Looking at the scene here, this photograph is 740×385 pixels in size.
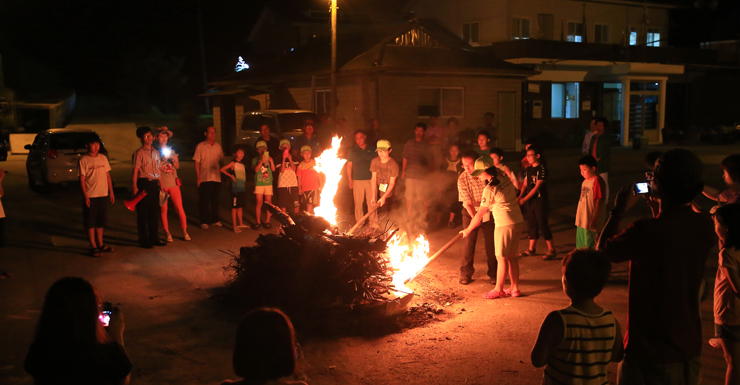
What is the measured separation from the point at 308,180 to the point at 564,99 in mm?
22277

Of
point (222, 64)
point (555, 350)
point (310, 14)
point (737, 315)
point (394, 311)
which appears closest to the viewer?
point (555, 350)

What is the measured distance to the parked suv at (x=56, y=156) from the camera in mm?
15656

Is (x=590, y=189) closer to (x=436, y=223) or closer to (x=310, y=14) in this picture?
(x=436, y=223)

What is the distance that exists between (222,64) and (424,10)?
94.8 feet

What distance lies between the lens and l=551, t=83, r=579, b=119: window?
3023cm

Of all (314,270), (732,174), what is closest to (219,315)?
(314,270)

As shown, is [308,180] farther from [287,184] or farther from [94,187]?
[94,187]

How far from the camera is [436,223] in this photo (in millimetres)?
12039

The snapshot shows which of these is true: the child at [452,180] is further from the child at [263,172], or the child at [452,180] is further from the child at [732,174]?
the child at [732,174]

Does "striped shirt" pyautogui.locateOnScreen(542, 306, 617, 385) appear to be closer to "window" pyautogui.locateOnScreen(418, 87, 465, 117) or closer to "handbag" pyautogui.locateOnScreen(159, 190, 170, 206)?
"handbag" pyautogui.locateOnScreen(159, 190, 170, 206)

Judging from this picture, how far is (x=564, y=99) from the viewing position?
30.3m

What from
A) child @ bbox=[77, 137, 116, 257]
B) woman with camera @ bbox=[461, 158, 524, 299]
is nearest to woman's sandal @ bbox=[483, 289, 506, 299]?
woman with camera @ bbox=[461, 158, 524, 299]

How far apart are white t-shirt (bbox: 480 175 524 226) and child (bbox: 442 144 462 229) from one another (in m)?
4.75

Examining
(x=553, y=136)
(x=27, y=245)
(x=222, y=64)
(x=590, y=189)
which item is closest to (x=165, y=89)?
(x=222, y=64)
